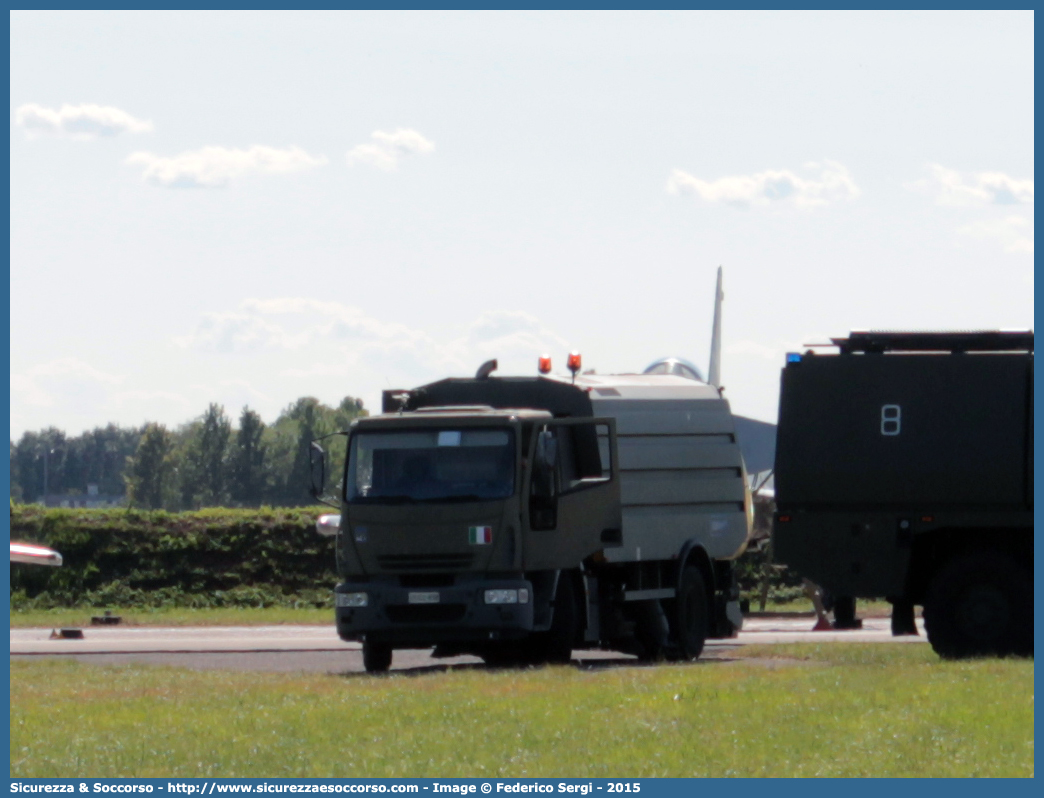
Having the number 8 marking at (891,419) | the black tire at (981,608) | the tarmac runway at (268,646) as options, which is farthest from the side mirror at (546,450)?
the black tire at (981,608)

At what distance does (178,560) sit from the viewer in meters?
38.7

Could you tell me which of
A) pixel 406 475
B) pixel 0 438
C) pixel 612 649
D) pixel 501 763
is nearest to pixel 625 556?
pixel 612 649

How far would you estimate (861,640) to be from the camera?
954 inches

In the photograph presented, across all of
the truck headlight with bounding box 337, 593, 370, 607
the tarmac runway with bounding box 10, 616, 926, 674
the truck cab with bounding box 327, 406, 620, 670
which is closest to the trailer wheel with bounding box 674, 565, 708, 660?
the tarmac runway with bounding box 10, 616, 926, 674

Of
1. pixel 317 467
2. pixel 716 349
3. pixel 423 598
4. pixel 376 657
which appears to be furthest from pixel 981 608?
pixel 716 349

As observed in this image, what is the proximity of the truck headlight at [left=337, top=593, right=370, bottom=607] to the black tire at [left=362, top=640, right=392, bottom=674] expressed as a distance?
676mm

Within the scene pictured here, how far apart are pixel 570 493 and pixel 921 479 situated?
3.65 meters

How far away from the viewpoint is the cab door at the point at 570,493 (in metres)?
18.6

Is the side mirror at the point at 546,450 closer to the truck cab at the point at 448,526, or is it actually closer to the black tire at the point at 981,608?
the truck cab at the point at 448,526

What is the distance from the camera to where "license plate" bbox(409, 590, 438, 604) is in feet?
60.2

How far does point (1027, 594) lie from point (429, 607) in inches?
239

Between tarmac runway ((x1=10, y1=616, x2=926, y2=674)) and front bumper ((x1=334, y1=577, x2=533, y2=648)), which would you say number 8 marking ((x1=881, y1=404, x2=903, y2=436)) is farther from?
front bumper ((x1=334, y1=577, x2=533, y2=648))

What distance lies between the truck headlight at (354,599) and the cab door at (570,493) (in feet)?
5.50

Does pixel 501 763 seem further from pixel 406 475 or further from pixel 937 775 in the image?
pixel 406 475
